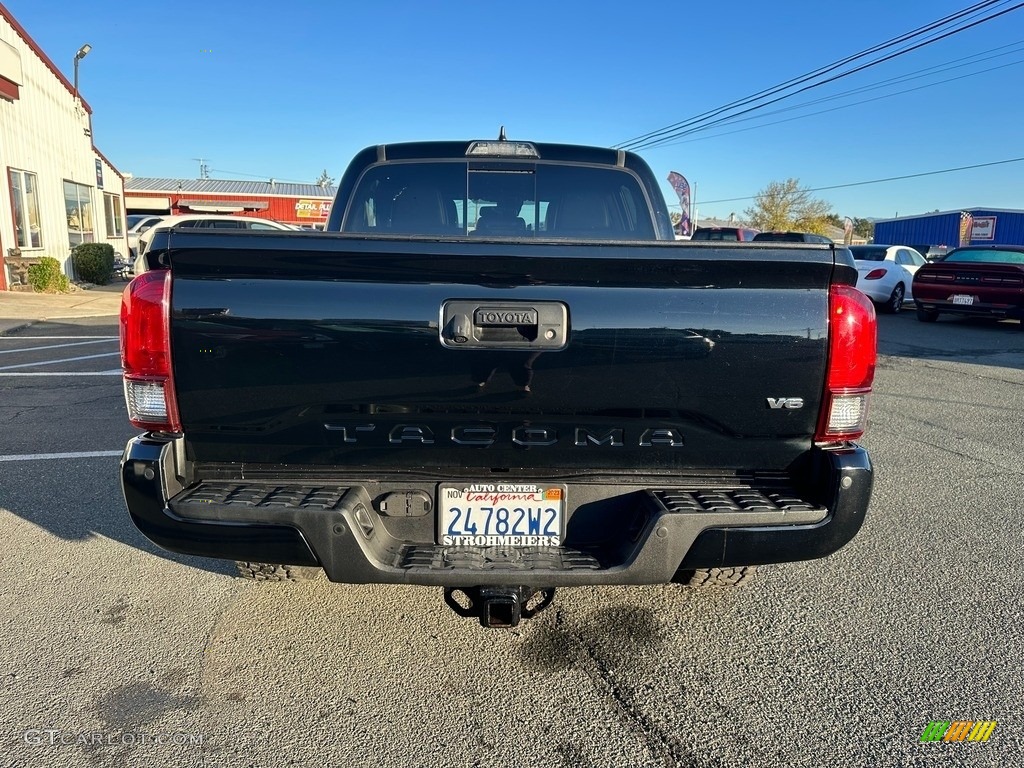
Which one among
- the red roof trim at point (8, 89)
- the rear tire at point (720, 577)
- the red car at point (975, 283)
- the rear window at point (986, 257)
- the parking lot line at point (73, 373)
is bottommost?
the rear tire at point (720, 577)

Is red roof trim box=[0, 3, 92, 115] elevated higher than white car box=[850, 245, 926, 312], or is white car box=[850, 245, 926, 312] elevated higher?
red roof trim box=[0, 3, 92, 115]

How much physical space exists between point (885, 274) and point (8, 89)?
63.4 feet

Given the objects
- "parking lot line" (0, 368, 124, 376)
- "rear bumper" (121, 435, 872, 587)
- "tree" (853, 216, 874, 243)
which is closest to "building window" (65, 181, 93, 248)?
"parking lot line" (0, 368, 124, 376)

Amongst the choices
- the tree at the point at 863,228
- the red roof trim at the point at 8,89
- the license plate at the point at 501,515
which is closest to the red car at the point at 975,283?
the license plate at the point at 501,515

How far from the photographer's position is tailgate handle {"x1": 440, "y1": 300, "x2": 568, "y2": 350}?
226 cm

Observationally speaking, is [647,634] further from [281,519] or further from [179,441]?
[179,441]

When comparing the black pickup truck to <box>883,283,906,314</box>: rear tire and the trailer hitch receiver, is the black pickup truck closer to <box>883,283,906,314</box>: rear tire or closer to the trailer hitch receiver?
the trailer hitch receiver

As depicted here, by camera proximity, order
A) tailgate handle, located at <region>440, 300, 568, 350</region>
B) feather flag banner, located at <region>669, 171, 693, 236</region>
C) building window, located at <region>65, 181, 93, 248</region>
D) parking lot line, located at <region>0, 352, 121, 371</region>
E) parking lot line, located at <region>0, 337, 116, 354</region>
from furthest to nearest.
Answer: feather flag banner, located at <region>669, 171, 693, 236</region> → building window, located at <region>65, 181, 93, 248</region> → parking lot line, located at <region>0, 337, 116, 354</region> → parking lot line, located at <region>0, 352, 121, 371</region> → tailgate handle, located at <region>440, 300, 568, 350</region>

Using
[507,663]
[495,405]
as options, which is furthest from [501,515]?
[507,663]

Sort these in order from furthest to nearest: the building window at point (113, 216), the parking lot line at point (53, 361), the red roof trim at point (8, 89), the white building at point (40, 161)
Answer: the building window at point (113, 216) < the white building at point (40, 161) < the red roof trim at point (8, 89) < the parking lot line at point (53, 361)

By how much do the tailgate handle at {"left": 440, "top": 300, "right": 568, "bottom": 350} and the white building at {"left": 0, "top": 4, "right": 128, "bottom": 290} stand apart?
16731 mm

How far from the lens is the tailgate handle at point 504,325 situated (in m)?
2.26

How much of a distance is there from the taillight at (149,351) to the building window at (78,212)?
20.1 meters

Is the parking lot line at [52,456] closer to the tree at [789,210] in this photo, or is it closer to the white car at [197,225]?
the white car at [197,225]
